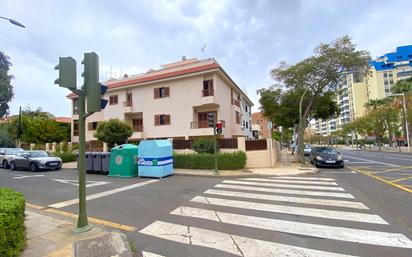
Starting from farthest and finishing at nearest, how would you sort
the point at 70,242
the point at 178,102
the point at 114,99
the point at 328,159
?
the point at 114,99
the point at 178,102
the point at 328,159
the point at 70,242

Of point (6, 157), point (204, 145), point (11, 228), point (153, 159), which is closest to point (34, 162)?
point (6, 157)

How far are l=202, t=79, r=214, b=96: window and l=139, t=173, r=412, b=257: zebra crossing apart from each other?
16.3 metres

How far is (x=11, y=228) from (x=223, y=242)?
128 inches

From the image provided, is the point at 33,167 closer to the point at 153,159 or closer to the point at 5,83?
the point at 153,159

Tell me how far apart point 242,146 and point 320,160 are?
18.6 feet

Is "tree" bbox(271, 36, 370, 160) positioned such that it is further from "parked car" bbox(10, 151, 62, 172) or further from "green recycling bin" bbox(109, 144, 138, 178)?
"parked car" bbox(10, 151, 62, 172)

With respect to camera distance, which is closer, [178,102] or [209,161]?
[209,161]

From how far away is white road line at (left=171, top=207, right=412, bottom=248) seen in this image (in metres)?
4.11

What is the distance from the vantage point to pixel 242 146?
16203 millimetres

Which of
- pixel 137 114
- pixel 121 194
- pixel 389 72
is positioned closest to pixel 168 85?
pixel 137 114

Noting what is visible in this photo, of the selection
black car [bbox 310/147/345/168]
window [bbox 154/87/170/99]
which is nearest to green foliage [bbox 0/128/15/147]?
window [bbox 154/87/170/99]

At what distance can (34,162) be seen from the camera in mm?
16031

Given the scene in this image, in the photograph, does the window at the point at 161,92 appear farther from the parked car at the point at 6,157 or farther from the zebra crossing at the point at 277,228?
the zebra crossing at the point at 277,228

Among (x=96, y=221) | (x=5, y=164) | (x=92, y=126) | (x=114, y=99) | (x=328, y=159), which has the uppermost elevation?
(x=114, y=99)
